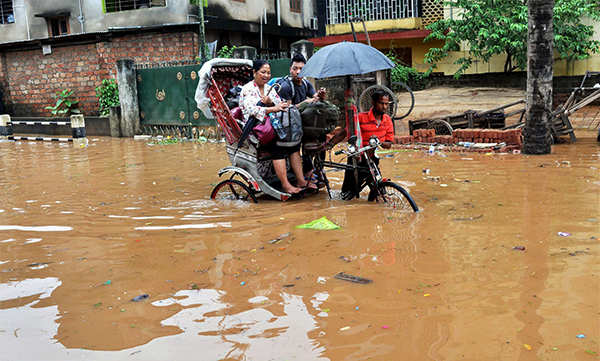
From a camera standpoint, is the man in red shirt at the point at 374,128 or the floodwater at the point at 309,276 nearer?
the floodwater at the point at 309,276

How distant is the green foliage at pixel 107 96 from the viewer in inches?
745

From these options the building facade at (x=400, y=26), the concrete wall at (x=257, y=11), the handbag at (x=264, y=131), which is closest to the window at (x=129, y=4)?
the concrete wall at (x=257, y=11)

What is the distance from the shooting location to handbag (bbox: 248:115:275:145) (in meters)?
6.25

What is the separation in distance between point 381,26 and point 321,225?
16.0 m

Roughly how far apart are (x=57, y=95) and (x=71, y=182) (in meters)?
13.7

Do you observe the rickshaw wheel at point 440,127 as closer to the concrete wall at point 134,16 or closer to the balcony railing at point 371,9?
the balcony railing at point 371,9

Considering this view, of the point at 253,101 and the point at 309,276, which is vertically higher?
the point at 253,101

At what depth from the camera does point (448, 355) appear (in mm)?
2832

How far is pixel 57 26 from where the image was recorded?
23.0 m

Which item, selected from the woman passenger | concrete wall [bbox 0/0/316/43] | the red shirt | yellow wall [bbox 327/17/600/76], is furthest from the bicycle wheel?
concrete wall [bbox 0/0/316/43]

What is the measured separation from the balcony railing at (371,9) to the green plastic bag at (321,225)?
1524 centimetres

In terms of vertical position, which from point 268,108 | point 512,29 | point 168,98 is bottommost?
point 268,108

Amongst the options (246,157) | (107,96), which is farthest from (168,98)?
(246,157)

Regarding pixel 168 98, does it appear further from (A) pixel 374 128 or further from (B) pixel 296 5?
(B) pixel 296 5
